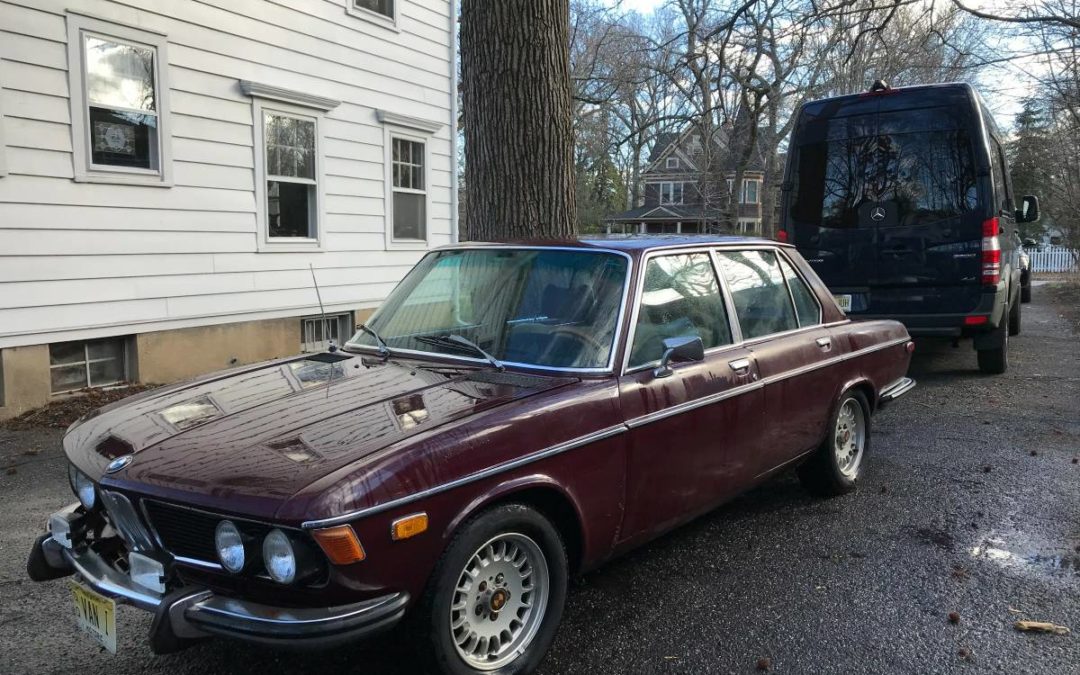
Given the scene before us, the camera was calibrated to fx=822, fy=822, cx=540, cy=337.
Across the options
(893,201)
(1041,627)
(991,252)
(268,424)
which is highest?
(893,201)

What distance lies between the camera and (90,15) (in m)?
7.32

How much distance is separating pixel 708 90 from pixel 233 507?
27.2m

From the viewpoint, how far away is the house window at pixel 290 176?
30.5 feet

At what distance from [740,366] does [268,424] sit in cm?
224

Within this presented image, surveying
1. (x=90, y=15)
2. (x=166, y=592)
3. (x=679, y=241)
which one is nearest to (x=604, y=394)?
(x=679, y=241)

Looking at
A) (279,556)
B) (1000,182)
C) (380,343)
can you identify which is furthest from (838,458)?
(1000,182)

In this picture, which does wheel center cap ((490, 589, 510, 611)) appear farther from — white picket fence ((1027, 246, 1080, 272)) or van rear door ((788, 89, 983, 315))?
white picket fence ((1027, 246, 1080, 272))

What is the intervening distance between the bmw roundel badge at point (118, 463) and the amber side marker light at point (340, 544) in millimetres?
865

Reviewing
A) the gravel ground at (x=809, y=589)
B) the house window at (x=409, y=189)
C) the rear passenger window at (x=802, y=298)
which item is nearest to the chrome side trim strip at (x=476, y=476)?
the gravel ground at (x=809, y=589)

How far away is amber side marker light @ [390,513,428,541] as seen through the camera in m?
2.47

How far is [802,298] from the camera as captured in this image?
192 inches

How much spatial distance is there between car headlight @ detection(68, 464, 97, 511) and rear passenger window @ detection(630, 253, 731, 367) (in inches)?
82.1

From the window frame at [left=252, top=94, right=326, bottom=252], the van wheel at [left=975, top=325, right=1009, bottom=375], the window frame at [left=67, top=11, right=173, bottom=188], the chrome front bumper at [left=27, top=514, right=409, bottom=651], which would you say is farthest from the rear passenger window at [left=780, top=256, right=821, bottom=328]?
the window frame at [left=252, top=94, right=326, bottom=252]

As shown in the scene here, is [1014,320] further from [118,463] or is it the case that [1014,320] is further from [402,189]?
[118,463]
